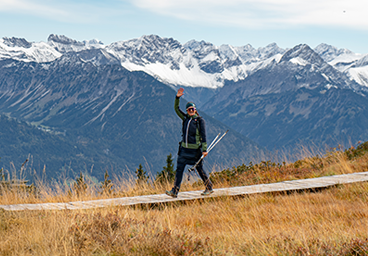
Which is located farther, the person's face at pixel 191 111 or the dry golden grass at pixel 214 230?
the person's face at pixel 191 111

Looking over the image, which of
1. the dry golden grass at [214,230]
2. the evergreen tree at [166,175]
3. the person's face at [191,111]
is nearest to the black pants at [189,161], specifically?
the person's face at [191,111]

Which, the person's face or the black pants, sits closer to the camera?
the black pants

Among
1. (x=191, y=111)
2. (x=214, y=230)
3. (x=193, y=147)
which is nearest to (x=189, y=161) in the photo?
(x=193, y=147)

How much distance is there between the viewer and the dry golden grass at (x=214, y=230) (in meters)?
5.64

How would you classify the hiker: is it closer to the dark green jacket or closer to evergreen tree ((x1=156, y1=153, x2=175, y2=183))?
the dark green jacket

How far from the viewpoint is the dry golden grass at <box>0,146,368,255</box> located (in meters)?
5.64

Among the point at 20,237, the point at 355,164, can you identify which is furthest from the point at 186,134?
the point at 355,164

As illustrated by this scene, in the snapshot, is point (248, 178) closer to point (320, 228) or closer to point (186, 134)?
point (186, 134)

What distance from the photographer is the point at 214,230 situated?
7578 millimetres

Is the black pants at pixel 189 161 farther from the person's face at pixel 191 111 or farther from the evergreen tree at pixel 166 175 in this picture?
the evergreen tree at pixel 166 175

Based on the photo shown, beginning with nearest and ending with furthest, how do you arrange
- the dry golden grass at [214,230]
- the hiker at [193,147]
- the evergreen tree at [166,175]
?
the dry golden grass at [214,230] → the hiker at [193,147] → the evergreen tree at [166,175]

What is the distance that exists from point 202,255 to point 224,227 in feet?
7.21

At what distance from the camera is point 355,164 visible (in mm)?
15422

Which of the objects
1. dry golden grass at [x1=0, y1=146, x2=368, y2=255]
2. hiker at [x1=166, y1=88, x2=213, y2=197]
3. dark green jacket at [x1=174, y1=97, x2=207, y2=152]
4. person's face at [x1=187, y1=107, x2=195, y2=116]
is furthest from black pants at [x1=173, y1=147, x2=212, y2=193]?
dry golden grass at [x1=0, y1=146, x2=368, y2=255]
